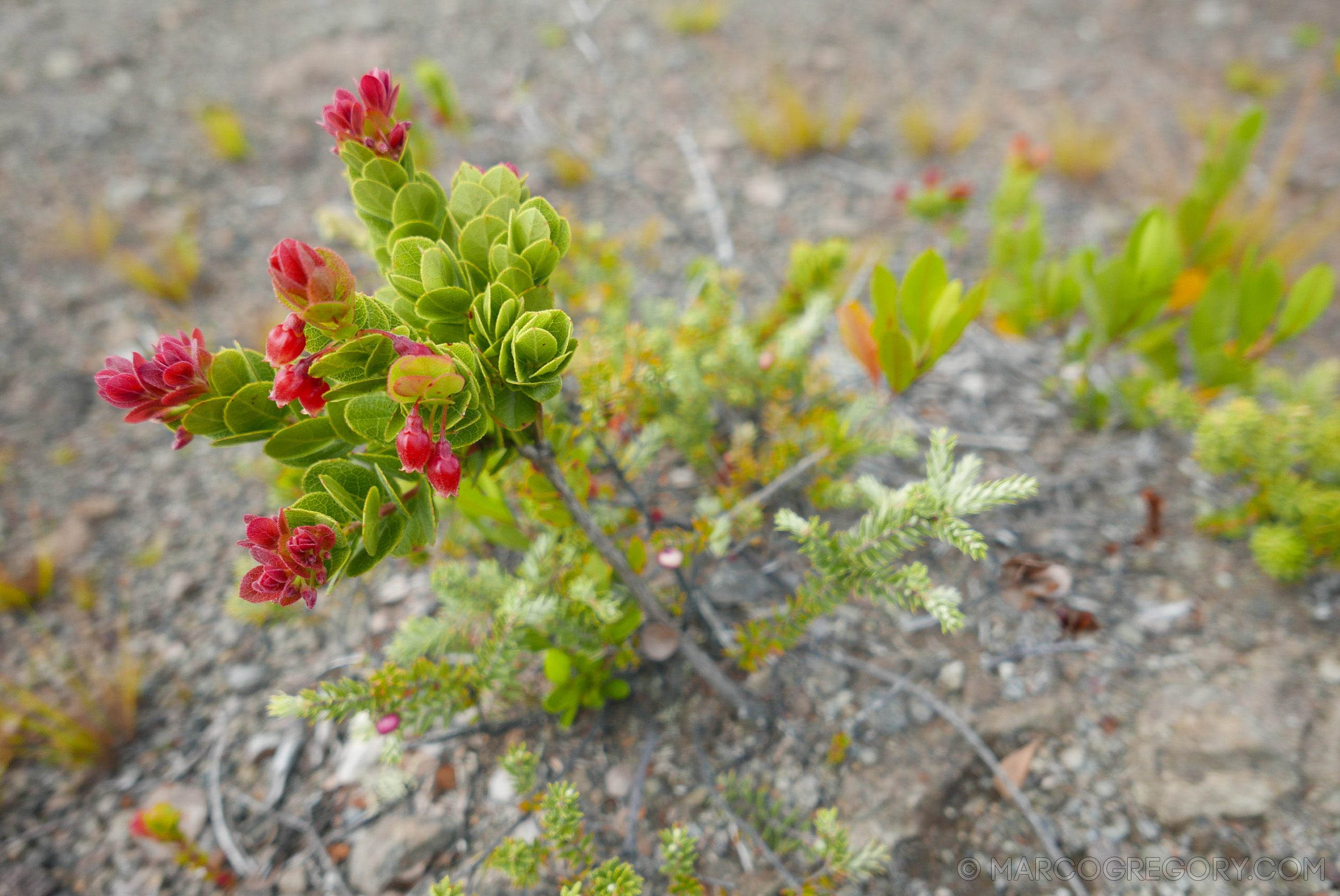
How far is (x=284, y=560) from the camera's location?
65 centimetres

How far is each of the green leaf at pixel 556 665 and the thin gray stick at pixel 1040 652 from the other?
0.93 meters

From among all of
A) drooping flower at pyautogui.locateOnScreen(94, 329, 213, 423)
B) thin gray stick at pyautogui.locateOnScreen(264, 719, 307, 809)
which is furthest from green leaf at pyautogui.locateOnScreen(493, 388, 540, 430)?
thin gray stick at pyautogui.locateOnScreen(264, 719, 307, 809)

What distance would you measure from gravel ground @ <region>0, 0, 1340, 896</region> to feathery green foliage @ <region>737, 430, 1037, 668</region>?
1.11 feet

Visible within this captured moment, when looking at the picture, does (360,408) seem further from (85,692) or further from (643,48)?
(643,48)

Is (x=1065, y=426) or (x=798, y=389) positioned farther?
(x=1065, y=426)

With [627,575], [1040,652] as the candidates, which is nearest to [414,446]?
[627,575]

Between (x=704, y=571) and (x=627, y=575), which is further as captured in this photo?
(x=704, y=571)

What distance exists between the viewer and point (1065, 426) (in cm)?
191

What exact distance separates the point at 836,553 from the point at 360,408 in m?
0.78

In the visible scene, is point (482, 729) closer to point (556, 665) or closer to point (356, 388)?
point (556, 665)

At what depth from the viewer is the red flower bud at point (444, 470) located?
0.65 metres

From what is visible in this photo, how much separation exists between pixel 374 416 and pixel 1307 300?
2.14 meters

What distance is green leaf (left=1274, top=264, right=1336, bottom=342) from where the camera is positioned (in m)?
1.57

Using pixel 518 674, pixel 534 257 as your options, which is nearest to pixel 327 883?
pixel 518 674
